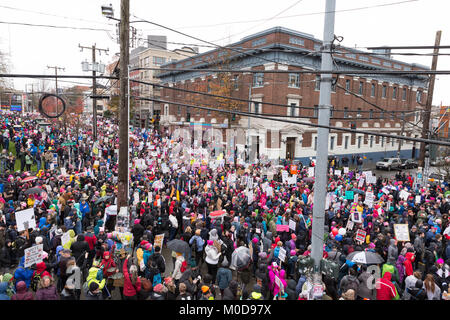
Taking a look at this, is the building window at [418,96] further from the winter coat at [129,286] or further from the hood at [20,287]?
the hood at [20,287]

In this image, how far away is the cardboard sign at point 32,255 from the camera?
6531mm

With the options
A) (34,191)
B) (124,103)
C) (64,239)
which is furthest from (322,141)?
(34,191)

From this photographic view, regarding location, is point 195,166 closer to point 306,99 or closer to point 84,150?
point 84,150

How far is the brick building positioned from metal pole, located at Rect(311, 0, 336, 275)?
18429 millimetres

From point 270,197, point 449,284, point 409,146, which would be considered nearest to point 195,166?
point 270,197

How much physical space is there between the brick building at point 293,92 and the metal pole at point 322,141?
60.5 ft

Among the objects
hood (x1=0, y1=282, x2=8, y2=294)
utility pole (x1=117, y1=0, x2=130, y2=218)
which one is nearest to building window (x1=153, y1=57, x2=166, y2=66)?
utility pole (x1=117, y1=0, x2=130, y2=218)

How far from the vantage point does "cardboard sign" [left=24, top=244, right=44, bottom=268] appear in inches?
257

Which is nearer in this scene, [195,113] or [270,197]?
[270,197]

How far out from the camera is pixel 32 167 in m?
21.4

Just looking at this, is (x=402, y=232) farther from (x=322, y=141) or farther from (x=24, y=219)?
(x=24, y=219)

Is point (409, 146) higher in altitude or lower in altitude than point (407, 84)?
lower

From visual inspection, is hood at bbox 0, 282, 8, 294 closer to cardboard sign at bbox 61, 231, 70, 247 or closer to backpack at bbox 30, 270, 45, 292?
backpack at bbox 30, 270, 45, 292
